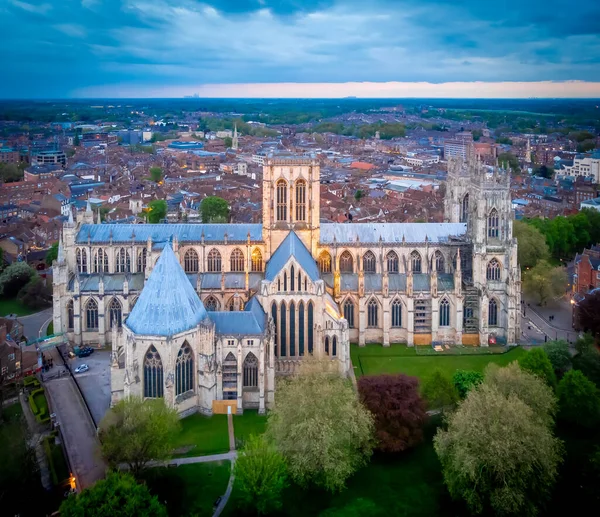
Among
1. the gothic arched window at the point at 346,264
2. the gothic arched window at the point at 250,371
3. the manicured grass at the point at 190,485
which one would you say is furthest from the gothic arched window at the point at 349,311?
the manicured grass at the point at 190,485

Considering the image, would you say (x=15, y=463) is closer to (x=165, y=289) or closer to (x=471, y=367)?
(x=165, y=289)

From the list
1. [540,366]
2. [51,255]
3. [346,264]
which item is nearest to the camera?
[540,366]

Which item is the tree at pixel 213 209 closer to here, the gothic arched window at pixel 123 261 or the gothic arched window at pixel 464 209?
the gothic arched window at pixel 123 261

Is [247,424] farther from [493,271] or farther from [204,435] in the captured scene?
[493,271]

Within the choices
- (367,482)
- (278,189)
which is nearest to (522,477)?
(367,482)

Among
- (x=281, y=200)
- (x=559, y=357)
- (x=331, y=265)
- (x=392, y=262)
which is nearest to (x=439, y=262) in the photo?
(x=392, y=262)
